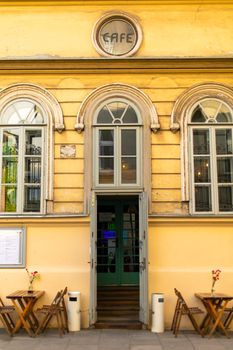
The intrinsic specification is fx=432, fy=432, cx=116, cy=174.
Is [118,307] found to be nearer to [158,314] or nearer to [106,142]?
[158,314]

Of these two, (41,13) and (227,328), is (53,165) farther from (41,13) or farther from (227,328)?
(227,328)

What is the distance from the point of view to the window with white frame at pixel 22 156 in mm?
8438

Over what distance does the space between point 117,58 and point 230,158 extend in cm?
298

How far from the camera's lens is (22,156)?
8531 mm

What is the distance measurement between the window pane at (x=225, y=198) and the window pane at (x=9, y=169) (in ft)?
13.3

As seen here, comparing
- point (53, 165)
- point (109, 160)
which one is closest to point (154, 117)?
point (109, 160)

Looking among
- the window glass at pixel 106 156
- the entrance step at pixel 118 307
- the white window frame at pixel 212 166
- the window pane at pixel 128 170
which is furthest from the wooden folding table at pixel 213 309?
the window glass at pixel 106 156

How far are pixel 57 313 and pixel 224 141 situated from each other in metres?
4.55

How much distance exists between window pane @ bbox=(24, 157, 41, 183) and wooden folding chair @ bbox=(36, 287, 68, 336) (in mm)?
2213

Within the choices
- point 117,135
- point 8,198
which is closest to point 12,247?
point 8,198

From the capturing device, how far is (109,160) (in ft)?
28.0

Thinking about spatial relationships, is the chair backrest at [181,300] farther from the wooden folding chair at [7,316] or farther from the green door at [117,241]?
the wooden folding chair at [7,316]

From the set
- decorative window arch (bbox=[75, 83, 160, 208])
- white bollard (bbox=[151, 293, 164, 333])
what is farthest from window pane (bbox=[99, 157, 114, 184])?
white bollard (bbox=[151, 293, 164, 333])

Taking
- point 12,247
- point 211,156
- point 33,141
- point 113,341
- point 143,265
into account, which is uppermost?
point 33,141
